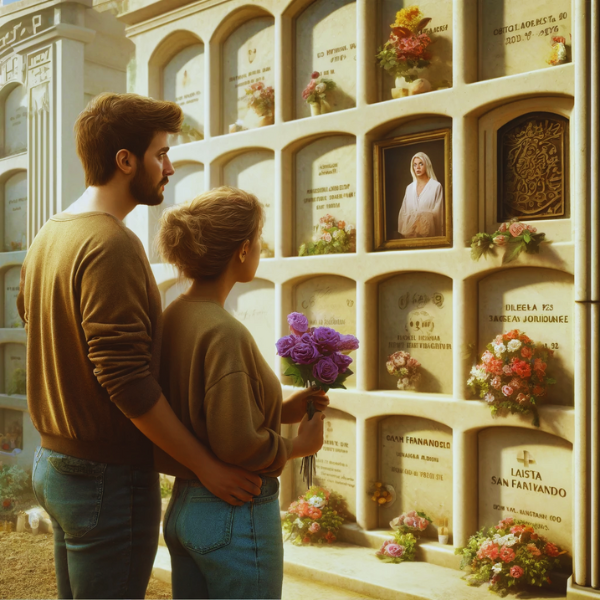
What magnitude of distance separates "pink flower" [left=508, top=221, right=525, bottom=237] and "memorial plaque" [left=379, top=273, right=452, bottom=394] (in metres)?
0.55

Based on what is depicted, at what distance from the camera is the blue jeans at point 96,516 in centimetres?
160

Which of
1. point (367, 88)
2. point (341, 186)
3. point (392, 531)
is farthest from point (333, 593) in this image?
point (367, 88)

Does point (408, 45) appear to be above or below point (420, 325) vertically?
above

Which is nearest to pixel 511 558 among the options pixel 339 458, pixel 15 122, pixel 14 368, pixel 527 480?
pixel 527 480

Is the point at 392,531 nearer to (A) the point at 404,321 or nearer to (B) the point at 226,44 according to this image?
(A) the point at 404,321

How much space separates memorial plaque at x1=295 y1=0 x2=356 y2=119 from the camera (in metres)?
4.17

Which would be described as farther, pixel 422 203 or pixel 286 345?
pixel 422 203

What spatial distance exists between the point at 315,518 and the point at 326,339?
7.84 feet

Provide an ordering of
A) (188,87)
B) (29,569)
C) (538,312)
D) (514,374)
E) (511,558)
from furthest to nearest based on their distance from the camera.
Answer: (188,87) → (29,569) → (538,312) → (514,374) → (511,558)

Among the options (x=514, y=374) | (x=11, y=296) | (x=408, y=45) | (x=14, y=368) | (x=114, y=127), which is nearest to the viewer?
(x=114, y=127)

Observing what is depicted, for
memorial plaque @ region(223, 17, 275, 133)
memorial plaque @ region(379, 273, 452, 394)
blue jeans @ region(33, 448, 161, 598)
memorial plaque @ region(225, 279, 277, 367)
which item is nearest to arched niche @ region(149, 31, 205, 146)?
memorial plaque @ region(223, 17, 275, 133)

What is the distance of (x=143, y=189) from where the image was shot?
1.74m

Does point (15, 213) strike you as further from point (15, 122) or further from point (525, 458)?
point (525, 458)

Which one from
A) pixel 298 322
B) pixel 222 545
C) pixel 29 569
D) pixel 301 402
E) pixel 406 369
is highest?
pixel 298 322
